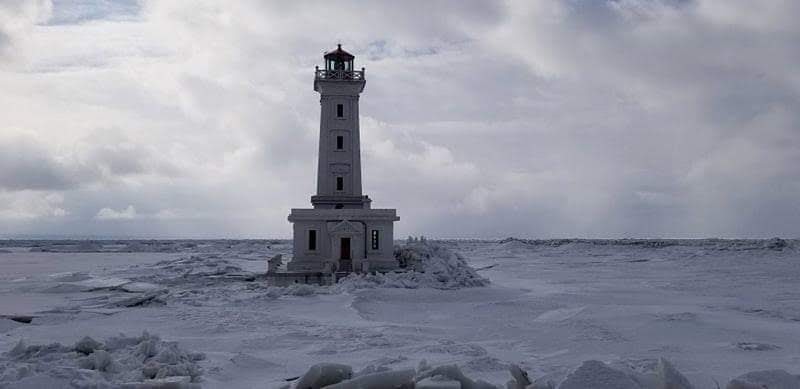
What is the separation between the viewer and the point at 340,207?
105 ft

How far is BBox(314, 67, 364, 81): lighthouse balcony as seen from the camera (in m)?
32.4

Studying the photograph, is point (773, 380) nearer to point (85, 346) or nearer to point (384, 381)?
point (384, 381)

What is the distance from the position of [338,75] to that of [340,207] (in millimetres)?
6809

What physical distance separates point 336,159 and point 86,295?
13185 millimetres

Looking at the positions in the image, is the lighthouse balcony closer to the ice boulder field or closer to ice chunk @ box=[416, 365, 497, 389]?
the ice boulder field

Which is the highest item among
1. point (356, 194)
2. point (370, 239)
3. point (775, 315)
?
point (356, 194)

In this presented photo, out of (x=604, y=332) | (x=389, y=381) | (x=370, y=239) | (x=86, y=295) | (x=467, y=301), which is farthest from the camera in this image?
(x=370, y=239)

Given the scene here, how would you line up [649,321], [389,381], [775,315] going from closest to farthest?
[389,381] < [649,321] < [775,315]

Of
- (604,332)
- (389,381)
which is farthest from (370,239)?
(389,381)

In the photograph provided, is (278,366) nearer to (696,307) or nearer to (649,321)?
(649,321)

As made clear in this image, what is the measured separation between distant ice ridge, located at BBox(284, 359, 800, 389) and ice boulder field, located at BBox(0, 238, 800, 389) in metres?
0.02

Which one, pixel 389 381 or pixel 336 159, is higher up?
pixel 336 159

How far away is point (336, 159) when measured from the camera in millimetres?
32375

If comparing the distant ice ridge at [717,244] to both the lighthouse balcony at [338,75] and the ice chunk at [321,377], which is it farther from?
the ice chunk at [321,377]
